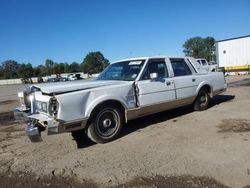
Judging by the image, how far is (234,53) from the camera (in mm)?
27750

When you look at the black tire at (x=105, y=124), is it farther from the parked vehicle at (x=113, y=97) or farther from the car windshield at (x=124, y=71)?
the car windshield at (x=124, y=71)

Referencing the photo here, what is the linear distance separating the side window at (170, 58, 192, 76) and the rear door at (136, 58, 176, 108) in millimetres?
363

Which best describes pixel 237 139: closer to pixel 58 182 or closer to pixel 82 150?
pixel 82 150

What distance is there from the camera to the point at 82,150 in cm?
487

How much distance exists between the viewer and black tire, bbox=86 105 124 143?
16.4 feet

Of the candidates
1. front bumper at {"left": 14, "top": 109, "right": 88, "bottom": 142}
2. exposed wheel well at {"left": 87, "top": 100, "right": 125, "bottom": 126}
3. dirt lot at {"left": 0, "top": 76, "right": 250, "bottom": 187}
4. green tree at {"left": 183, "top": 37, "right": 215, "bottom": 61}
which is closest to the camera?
dirt lot at {"left": 0, "top": 76, "right": 250, "bottom": 187}

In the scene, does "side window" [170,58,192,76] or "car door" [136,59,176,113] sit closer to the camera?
"car door" [136,59,176,113]

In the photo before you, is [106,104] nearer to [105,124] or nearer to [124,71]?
[105,124]

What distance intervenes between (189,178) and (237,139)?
189cm

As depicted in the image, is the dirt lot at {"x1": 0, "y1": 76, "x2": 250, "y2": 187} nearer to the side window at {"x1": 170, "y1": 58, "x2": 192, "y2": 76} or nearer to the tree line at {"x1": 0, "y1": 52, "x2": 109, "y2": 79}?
the side window at {"x1": 170, "y1": 58, "x2": 192, "y2": 76}

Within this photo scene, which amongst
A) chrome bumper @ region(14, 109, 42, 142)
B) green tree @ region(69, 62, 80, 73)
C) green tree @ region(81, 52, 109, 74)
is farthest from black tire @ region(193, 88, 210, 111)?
green tree @ region(69, 62, 80, 73)

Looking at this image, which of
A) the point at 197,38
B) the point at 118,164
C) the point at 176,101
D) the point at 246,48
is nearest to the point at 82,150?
the point at 118,164

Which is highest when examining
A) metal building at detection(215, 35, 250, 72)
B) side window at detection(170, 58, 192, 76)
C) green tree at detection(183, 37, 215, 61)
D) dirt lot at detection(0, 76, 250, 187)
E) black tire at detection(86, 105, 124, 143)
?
green tree at detection(183, 37, 215, 61)

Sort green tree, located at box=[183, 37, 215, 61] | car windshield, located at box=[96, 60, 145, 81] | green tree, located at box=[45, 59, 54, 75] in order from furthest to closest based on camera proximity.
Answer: green tree, located at box=[183, 37, 215, 61]
green tree, located at box=[45, 59, 54, 75]
car windshield, located at box=[96, 60, 145, 81]
